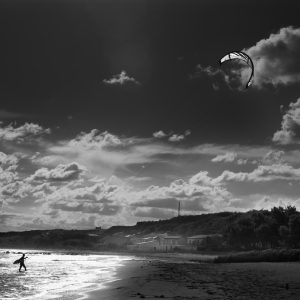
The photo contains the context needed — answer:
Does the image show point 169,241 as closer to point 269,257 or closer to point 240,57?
point 269,257

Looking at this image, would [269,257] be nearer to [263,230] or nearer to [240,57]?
[240,57]

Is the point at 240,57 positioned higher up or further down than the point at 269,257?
higher up

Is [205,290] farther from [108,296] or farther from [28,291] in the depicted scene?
[28,291]

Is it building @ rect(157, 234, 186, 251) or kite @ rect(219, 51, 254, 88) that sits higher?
kite @ rect(219, 51, 254, 88)

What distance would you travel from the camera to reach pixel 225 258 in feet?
239

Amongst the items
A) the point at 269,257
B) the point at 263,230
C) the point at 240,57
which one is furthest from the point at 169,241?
the point at 240,57

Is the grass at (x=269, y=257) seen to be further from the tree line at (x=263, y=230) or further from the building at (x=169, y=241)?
the building at (x=169, y=241)

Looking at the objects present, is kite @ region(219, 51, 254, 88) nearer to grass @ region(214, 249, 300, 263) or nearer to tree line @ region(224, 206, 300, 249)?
grass @ region(214, 249, 300, 263)

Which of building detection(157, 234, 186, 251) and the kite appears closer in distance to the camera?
the kite

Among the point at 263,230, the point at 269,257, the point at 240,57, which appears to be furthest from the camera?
the point at 263,230

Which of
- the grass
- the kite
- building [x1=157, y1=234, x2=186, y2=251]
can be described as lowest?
the grass

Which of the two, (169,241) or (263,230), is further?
(169,241)

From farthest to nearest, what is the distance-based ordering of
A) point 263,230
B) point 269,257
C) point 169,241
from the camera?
1. point 169,241
2. point 263,230
3. point 269,257

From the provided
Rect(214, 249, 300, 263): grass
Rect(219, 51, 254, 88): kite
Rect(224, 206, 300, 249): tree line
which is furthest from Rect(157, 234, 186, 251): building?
Rect(219, 51, 254, 88): kite
